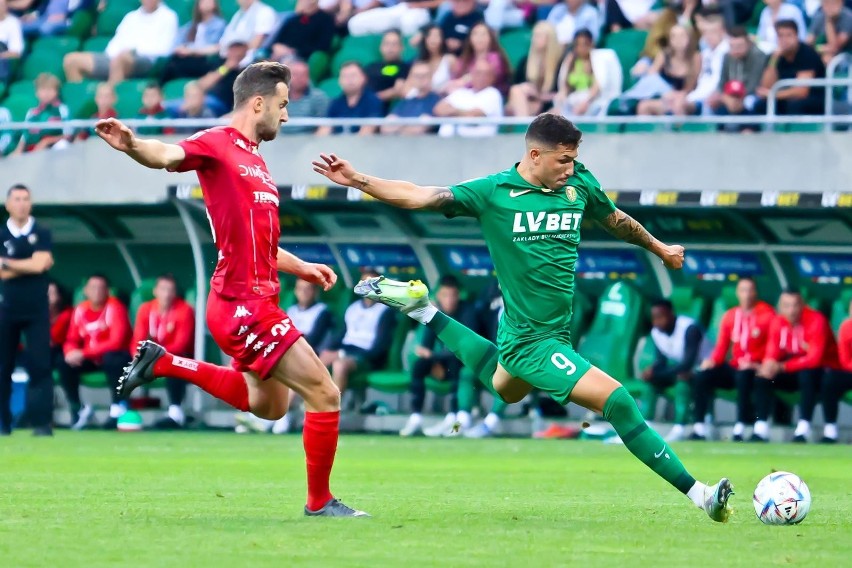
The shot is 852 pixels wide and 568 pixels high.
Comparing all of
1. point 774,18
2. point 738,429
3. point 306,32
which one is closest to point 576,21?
point 774,18

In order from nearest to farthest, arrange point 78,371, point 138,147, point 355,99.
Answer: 1. point 138,147
2. point 355,99
3. point 78,371

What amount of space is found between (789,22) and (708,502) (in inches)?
359

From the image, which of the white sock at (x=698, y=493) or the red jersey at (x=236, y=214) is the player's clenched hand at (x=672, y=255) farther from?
the red jersey at (x=236, y=214)

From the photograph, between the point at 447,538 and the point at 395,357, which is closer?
the point at 447,538

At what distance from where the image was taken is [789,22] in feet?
52.9

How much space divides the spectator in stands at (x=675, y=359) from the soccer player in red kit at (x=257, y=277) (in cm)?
909

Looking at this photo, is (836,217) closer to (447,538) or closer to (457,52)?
(457,52)

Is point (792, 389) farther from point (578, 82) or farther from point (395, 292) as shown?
point (395, 292)

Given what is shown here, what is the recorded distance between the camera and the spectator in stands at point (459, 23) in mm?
18688

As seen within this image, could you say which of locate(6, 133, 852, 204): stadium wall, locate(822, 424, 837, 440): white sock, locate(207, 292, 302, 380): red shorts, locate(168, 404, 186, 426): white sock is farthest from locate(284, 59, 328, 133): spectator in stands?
locate(207, 292, 302, 380): red shorts

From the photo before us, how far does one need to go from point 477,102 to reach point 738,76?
9.12 ft

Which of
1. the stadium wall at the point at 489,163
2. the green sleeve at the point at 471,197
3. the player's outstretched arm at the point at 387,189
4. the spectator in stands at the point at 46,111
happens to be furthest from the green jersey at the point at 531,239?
the spectator in stands at the point at 46,111

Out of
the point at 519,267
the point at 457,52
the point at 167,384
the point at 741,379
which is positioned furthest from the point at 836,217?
the point at 519,267

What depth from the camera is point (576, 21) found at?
59.8ft
